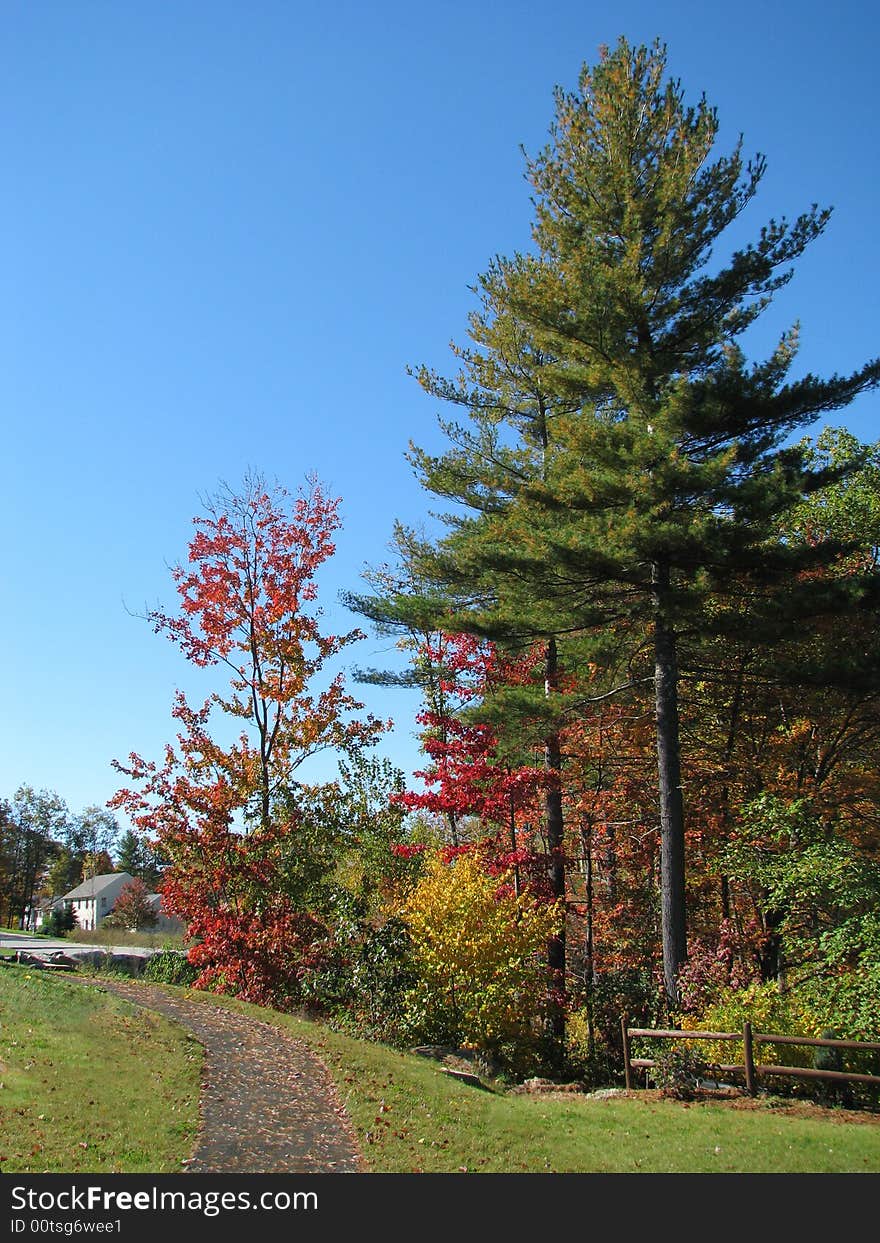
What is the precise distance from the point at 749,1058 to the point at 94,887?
8263 cm

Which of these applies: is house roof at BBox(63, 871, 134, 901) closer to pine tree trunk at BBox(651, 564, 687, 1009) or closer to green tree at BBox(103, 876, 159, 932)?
green tree at BBox(103, 876, 159, 932)

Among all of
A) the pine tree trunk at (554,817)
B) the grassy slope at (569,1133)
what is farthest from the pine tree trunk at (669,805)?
the pine tree trunk at (554,817)

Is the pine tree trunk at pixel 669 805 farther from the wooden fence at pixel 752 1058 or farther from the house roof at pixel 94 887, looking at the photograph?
the house roof at pixel 94 887

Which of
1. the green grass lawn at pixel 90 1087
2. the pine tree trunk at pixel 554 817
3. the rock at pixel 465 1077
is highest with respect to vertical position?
the pine tree trunk at pixel 554 817

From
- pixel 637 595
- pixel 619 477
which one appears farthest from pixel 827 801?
pixel 619 477

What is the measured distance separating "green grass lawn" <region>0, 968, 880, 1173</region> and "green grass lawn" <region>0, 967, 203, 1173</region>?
0.07 feet

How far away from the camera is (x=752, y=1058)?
12164 mm

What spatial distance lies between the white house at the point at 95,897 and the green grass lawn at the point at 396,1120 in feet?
249

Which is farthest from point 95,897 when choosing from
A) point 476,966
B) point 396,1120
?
point 396,1120

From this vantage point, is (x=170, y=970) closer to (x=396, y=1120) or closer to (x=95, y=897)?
(x=396, y=1120)

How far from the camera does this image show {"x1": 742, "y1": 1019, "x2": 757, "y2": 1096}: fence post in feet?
39.0

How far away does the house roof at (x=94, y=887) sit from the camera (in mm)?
81938
